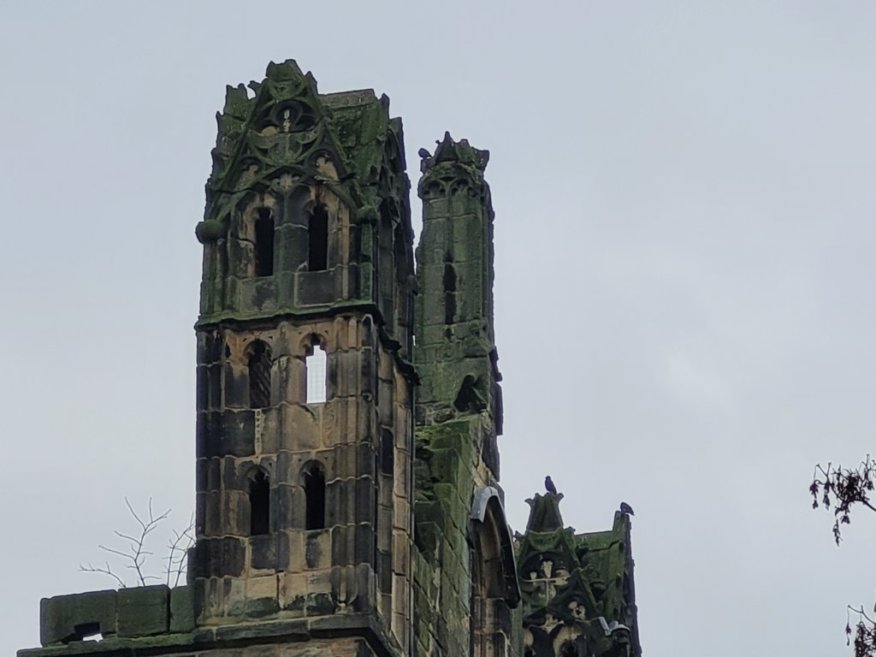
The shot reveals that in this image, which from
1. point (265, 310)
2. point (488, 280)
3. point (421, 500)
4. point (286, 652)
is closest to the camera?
point (286, 652)

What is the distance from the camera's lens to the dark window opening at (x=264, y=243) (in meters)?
28.1

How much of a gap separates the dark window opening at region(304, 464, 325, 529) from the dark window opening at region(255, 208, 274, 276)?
2.10m

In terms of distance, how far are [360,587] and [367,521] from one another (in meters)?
0.62

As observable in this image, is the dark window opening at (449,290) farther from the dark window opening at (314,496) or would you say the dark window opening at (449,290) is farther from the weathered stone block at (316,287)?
the dark window opening at (314,496)

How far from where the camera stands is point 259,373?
2772cm

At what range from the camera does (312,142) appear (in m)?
28.5

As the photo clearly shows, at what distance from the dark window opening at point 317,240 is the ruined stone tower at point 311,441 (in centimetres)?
2

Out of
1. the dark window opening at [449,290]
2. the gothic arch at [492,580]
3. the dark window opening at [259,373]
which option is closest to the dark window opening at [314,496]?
the dark window opening at [259,373]

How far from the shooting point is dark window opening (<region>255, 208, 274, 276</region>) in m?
28.1

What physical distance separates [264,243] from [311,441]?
2.18 m

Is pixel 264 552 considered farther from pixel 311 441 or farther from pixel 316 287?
pixel 316 287

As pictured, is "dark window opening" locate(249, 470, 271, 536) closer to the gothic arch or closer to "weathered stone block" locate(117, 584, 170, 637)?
"weathered stone block" locate(117, 584, 170, 637)

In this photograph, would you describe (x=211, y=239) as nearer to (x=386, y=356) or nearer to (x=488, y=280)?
(x=386, y=356)

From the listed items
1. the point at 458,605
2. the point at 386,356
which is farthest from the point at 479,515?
the point at 386,356
